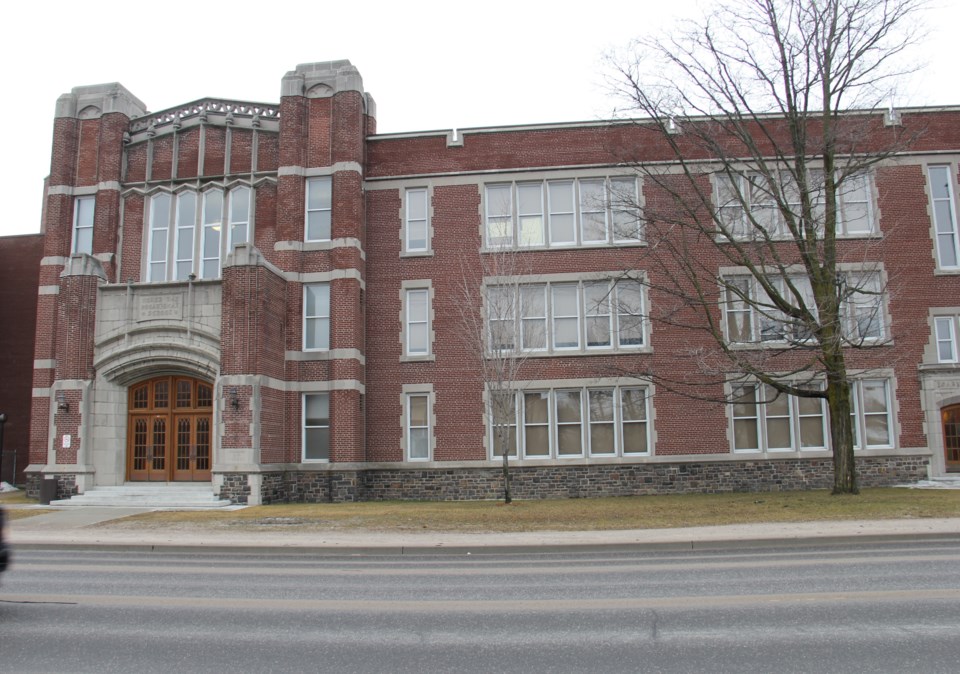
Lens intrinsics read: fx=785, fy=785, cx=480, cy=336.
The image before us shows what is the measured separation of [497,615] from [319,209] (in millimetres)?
19920

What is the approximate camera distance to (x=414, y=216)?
2641 centimetres

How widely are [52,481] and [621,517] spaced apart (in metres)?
16.8

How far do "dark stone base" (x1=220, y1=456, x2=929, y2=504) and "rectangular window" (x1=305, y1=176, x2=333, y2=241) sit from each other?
7.68 meters

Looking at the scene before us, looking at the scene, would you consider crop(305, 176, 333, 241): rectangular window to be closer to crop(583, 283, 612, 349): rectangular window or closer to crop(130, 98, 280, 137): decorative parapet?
crop(130, 98, 280, 137): decorative parapet

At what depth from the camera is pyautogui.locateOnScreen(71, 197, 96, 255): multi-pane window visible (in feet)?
86.9

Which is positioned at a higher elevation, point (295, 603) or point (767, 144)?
point (767, 144)

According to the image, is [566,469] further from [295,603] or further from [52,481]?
[295,603]

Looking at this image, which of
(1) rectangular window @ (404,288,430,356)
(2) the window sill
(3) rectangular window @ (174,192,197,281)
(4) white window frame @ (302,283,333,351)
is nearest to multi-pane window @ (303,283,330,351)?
(4) white window frame @ (302,283,333,351)

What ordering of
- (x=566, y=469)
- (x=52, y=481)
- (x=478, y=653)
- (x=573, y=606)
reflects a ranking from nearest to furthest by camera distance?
1. (x=478, y=653)
2. (x=573, y=606)
3. (x=52, y=481)
4. (x=566, y=469)

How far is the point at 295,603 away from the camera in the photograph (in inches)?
338

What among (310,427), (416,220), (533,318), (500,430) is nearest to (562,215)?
(533,318)

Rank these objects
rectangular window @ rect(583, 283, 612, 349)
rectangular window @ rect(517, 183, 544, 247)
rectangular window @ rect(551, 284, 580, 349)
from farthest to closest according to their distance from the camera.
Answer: rectangular window @ rect(517, 183, 544, 247) → rectangular window @ rect(551, 284, 580, 349) → rectangular window @ rect(583, 283, 612, 349)

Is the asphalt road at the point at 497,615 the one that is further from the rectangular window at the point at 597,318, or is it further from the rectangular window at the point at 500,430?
the rectangular window at the point at 597,318

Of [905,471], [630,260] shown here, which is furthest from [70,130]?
[905,471]
